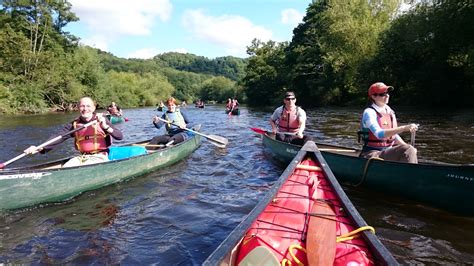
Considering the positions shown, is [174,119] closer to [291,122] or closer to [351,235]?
[291,122]

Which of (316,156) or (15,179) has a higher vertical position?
(316,156)

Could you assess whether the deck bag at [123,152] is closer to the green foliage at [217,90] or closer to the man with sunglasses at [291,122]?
the man with sunglasses at [291,122]

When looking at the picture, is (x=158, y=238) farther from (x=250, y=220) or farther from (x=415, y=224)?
(x=415, y=224)

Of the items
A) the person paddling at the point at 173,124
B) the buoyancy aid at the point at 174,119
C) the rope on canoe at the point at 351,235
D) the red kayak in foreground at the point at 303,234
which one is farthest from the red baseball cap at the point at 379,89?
the buoyancy aid at the point at 174,119

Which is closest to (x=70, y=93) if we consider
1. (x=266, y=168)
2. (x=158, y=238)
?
(x=266, y=168)

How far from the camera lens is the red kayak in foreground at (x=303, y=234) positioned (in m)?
2.46

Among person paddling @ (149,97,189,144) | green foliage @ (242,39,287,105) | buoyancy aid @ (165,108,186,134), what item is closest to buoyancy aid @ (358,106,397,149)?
person paddling @ (149,97,189,144)

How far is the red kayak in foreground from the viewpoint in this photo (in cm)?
246

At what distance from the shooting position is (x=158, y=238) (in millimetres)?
4445

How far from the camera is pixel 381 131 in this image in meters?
5.44

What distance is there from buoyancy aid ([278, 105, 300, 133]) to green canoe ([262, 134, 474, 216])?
1.86 m

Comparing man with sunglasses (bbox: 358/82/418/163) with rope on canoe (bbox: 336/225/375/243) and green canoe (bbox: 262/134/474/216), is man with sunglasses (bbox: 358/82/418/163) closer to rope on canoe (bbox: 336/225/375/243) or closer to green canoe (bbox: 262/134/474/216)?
green canoe (bbox: 262/134/474/216)

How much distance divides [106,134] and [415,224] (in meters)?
5.04

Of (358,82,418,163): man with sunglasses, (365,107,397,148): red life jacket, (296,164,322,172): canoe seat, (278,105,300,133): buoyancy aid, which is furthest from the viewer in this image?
(278,105,300,133): buoyancy aid
